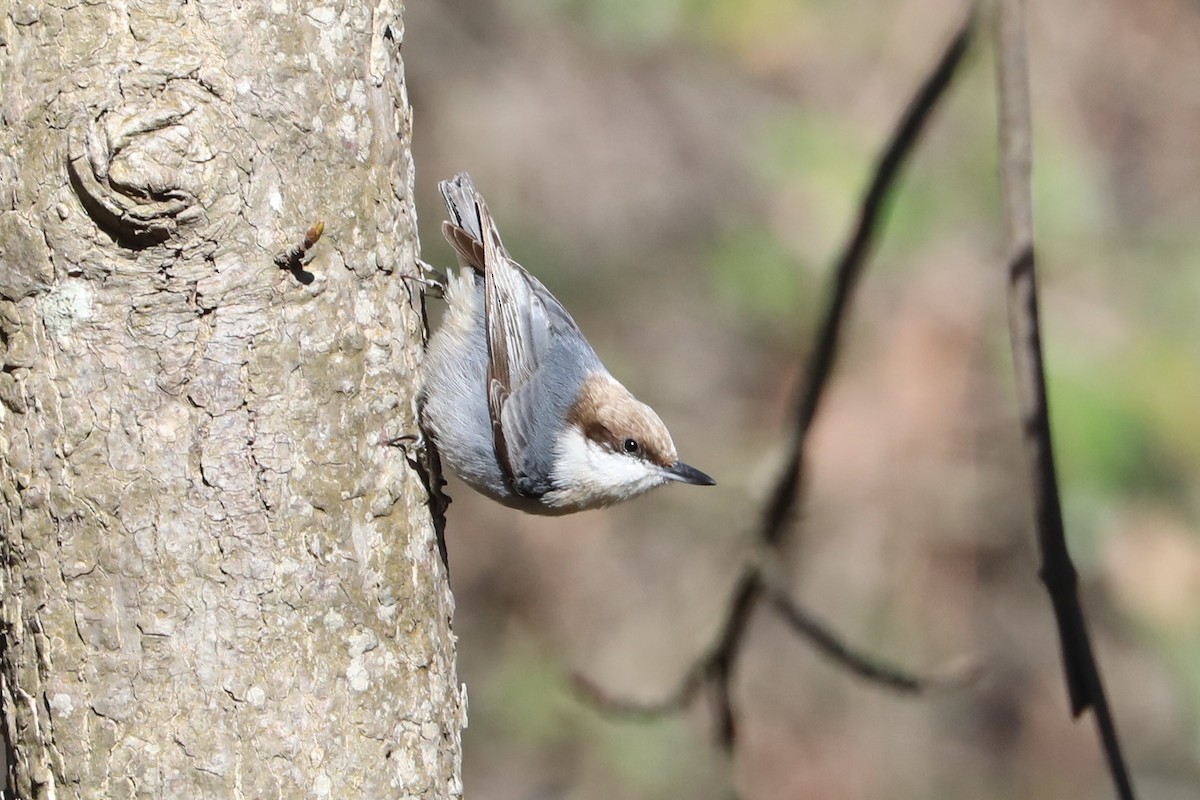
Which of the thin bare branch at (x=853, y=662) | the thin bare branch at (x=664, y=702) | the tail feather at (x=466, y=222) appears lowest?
the thin bare branch at (x=664, y=702)

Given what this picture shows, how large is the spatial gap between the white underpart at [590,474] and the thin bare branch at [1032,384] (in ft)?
3.75

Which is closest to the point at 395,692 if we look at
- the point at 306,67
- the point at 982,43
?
the point at 306,67

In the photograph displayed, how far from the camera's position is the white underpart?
3.12 meters

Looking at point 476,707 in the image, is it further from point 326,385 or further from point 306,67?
point 306,67

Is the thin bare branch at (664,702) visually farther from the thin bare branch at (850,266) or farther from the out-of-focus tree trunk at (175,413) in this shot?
the out-of-focus tree trunk at (175,413)

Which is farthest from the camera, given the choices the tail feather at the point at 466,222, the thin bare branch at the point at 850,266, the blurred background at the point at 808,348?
the blurred background at the point at 808,348

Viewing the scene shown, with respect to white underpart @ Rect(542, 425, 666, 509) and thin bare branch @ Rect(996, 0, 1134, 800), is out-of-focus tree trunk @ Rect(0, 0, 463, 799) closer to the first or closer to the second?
white underpart @ Rect(542, 425, 666, 509)

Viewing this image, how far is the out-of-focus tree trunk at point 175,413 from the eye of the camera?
6.19ft

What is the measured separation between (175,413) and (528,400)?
4.16 feet

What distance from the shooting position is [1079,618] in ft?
6.75

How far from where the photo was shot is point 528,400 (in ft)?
10.3

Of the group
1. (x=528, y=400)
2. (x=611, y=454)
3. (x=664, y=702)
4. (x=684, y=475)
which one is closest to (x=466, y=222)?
(x=528, y=400)

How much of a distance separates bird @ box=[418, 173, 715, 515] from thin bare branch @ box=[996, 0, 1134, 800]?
1.06 m

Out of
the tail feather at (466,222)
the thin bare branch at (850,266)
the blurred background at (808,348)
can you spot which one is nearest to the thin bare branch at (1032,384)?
the thin bare branch at (850,266)
